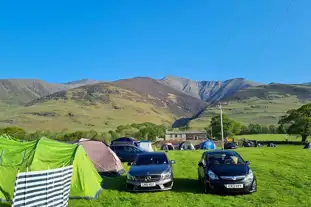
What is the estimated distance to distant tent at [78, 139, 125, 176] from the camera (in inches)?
780

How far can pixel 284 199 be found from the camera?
1235 cm

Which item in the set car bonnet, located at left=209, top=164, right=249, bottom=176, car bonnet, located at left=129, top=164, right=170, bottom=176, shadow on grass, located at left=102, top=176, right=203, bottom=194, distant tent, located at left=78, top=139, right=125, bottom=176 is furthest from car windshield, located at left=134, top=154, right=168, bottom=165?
distant tent, located at left=78, top=139, right=125, bottom=176

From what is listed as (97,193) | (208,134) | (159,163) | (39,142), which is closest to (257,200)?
(159,163)

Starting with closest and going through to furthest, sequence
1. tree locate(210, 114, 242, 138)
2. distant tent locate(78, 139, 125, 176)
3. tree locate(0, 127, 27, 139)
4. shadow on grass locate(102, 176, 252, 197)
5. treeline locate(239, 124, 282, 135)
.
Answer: shadow on grass locate(102, 176, 252, 197), distant tent locate(78, 139, 125, 176), tree locate(0, 127, 27, 139), tree locate(210, 114, 242, 138), treeline locate(239, 124, 282, 135)

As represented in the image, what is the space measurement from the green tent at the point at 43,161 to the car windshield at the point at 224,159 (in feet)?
15.8

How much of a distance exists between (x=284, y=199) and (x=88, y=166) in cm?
754

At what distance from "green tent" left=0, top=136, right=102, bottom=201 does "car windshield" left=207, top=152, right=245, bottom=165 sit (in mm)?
4814

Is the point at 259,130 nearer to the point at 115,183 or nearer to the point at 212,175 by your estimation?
the point at 115,183

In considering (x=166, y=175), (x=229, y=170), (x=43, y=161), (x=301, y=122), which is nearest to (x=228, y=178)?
(x=229, y=170)

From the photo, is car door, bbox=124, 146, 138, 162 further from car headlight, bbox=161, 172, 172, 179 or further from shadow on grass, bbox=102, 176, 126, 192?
car headlight, bbox=161, 172, 172, 179

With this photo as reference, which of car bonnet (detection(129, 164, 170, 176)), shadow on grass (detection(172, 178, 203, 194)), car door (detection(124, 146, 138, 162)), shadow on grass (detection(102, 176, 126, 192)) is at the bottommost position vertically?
shadow on grass (detection(102, 176, 126, 192))

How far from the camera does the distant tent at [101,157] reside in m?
19.8

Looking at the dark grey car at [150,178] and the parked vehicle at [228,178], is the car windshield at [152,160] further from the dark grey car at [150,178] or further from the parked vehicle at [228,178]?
the parked vehicle at [228,178]

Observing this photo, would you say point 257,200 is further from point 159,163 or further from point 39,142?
point 39,142
